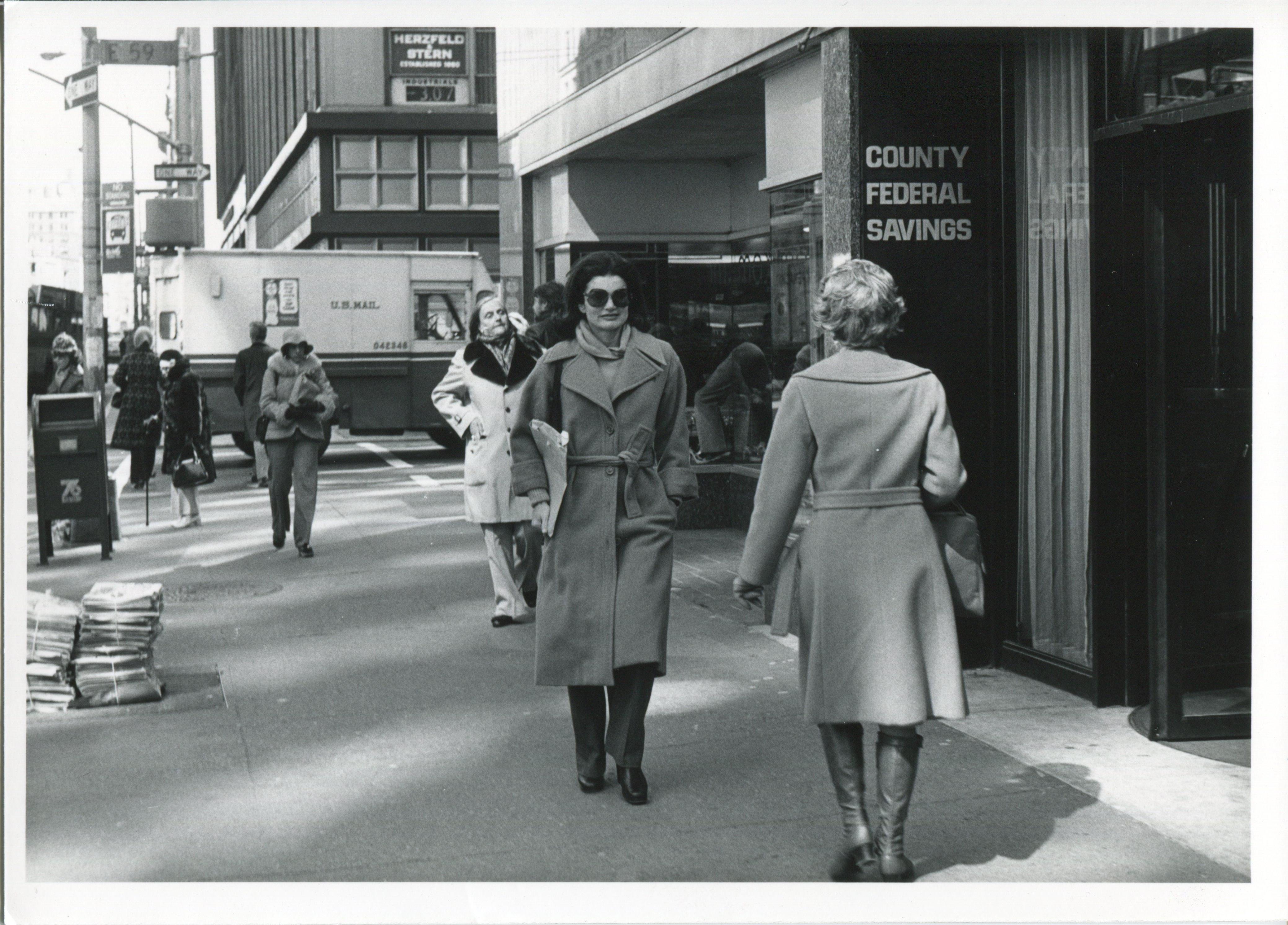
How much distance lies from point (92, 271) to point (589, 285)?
9.45 metres

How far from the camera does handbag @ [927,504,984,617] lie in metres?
4.84

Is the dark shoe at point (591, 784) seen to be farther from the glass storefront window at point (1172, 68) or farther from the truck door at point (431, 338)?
the truck door at point (431, 338)

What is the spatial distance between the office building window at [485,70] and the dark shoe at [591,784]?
118 ft

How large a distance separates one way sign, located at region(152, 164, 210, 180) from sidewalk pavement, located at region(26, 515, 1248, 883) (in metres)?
15.6

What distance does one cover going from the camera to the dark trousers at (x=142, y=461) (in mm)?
16234

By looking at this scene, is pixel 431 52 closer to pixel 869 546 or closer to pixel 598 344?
pixel 598 344

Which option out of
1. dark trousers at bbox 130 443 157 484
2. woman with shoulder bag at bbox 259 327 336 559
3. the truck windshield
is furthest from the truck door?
woman with shoulder bag at bbox 259 327 336 559

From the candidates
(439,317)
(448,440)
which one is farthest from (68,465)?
(439,317)

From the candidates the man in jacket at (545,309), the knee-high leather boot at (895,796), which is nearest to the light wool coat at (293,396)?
the man in jacket at (545,309)

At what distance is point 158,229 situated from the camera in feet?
161

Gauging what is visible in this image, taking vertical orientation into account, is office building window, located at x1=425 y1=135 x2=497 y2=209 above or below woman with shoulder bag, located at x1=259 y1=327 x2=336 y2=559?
above

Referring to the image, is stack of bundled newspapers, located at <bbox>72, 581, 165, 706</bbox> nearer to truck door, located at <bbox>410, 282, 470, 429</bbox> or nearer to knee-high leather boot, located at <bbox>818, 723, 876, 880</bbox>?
knee-high leather boot, located at <bbox>818, 723, 876, 880</bbox>

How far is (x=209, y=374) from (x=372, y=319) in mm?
2529

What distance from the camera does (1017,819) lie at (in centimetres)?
536
